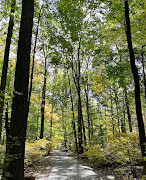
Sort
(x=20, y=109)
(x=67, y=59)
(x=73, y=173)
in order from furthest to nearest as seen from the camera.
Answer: (x=67, y=59) < (x=73, y=173) < (x=20, y=109)

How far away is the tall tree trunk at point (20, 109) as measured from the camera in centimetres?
317

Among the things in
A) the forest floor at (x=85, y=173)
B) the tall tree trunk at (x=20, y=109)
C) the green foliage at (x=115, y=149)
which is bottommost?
the forest floor at (x=85, y=173)

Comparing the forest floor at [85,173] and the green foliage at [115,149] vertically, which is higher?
the green foliage at [115,149]

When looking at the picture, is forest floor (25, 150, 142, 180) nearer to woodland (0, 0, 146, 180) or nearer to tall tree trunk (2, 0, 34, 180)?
Result: woodland (0, 0, 146, 180)

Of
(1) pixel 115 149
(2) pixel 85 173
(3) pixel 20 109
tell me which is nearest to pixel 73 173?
(2) pixel 85 173

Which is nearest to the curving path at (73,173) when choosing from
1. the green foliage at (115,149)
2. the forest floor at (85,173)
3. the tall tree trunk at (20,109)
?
the forest floor at (85,173)

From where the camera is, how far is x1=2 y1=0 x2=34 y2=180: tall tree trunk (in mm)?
3166

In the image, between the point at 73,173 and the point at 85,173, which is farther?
the point at 73,173

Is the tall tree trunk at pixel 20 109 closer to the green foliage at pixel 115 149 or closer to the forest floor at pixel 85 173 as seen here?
the forest floor at pixel 85 173

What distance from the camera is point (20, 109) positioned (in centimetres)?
344

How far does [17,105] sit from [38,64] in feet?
33.2

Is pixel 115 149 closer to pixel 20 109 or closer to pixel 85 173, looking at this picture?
pixel 85 173

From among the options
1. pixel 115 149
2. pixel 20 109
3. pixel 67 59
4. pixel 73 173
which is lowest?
pixel 73 173

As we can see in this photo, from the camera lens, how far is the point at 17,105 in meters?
3.45
